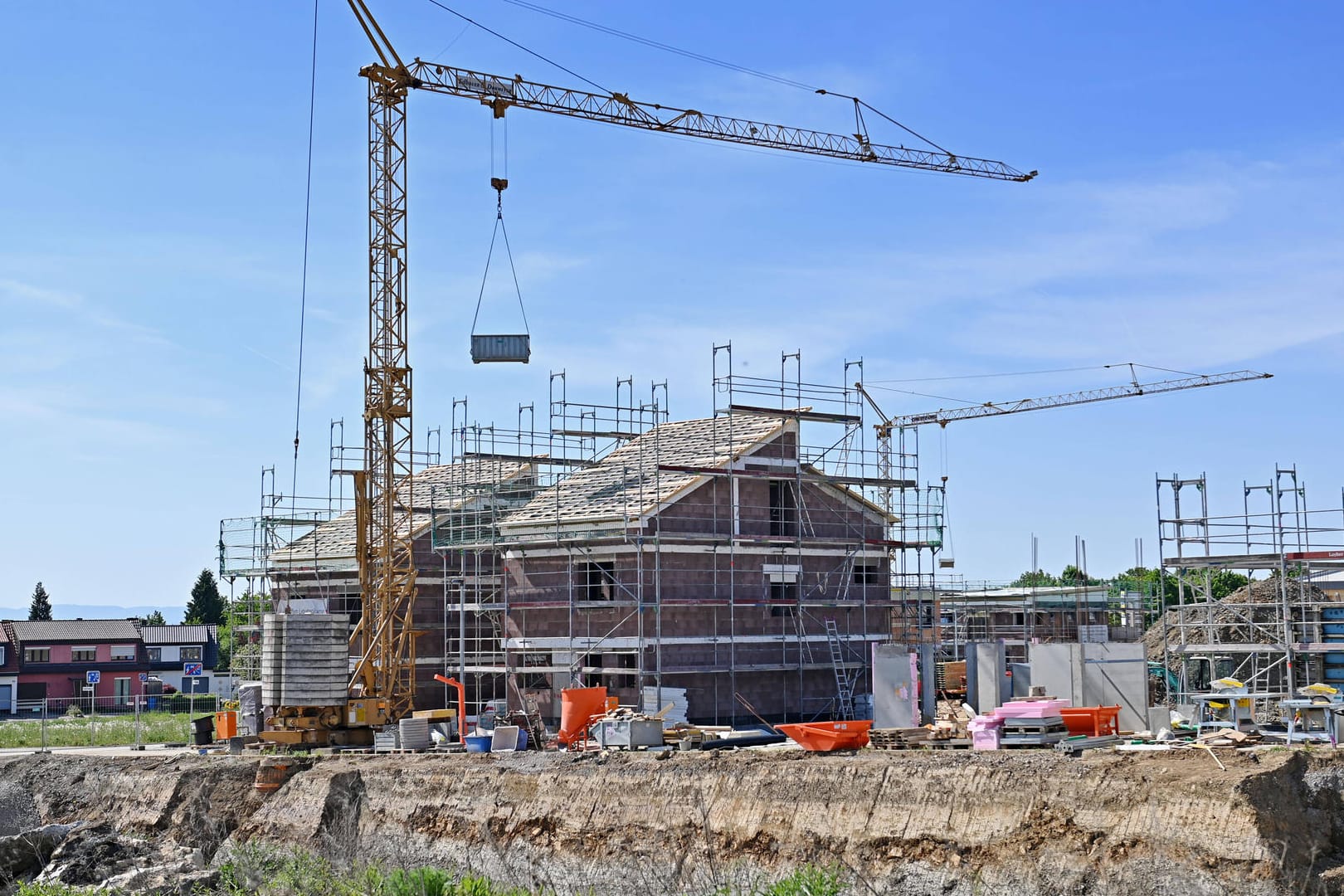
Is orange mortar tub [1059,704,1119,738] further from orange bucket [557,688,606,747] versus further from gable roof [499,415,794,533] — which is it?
gable roof [499,415,794,533]

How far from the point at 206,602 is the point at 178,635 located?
68.7 ft

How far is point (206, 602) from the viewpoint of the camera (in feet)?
334

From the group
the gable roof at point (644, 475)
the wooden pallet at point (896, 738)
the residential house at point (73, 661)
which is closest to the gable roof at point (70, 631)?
the residential house at point (73, 661)

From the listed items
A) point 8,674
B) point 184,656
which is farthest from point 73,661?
point 184,656

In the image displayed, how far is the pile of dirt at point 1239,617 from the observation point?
3294cm

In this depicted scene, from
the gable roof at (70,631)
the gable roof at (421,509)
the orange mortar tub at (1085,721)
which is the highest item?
the gable roof at (421,509)

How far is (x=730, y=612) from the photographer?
121ft

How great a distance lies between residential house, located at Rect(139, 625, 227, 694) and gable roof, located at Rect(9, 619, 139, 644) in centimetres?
161

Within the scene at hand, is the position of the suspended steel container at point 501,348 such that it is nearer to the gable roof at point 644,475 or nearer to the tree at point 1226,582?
the gable roof at point 644,475

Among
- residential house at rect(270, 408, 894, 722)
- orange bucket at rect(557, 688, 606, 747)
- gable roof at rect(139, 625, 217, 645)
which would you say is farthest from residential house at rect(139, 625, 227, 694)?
orange bucket at rect(557, 688, 606, 747)

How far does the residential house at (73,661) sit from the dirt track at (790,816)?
36.7 metres

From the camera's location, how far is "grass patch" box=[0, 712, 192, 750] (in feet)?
139

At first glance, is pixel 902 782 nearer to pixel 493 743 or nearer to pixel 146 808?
pixel 493 743

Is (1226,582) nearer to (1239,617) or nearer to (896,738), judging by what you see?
→ (1239,617)
